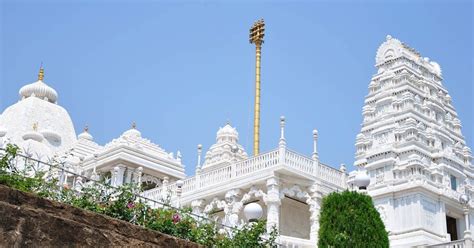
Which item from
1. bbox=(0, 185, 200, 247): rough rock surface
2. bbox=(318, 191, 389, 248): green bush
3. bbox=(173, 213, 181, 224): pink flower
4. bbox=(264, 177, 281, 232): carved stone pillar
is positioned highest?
bbox=(264, 177, 281, 232): carved stone pillar

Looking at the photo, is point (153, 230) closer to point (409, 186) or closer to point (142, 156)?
point (409, 186)

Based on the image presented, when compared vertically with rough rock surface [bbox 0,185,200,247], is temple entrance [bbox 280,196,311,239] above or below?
above

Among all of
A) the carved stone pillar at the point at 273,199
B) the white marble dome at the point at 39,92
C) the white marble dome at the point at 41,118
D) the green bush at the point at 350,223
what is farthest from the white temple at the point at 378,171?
the white marble dome at the point at 39,92

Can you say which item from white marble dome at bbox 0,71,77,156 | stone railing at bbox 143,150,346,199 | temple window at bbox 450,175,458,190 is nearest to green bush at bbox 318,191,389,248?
stone railing at bbox 143,150,346,199

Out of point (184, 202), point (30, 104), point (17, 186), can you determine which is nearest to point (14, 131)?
point (30, 104)

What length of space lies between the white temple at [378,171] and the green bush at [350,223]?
725 cm

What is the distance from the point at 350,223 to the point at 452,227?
770 inches

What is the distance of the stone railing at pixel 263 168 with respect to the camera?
97.8ft

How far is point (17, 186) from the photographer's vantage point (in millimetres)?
12344

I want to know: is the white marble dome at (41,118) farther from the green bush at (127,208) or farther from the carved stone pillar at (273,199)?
the green bush at (127,208)

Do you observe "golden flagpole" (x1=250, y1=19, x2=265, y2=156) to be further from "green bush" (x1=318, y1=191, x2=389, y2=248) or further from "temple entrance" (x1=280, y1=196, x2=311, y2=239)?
"green bush" (x1=318, y1=191, x2=389, y2=248)

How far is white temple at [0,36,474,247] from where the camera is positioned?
98.6 ft

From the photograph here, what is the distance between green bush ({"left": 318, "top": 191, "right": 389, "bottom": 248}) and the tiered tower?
14.3 metres

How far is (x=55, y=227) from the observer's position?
36.9 feet
